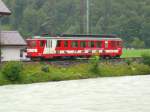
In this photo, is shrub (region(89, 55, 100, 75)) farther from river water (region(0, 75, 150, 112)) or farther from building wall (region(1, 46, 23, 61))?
building wall (region(1, 46, 23, 61))

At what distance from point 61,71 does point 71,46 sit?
278 inches

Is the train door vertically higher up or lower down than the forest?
lower down

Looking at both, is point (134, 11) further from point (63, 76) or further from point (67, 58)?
point (63, 76)

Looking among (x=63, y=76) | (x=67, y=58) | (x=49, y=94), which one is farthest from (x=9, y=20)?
(x=49, y=94)

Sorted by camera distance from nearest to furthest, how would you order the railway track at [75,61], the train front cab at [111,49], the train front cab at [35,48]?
the railway track at [75,61] < the train front cab at [35,48] < the train front cab at [111,49]

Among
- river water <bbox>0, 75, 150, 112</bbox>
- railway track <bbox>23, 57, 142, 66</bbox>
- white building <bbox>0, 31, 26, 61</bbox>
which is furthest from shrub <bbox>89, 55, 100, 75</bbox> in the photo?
white building <bbox>0, 31, 26, 61</bbox>

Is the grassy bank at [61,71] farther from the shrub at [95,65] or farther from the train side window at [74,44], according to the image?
the train side window at [74,44]

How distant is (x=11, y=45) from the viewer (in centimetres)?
4422

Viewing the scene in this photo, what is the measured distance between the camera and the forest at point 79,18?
105125 millimetres

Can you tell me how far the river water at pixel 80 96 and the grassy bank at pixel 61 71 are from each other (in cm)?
156

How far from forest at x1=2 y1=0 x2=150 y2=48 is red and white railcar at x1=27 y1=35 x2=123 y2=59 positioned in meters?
54.3

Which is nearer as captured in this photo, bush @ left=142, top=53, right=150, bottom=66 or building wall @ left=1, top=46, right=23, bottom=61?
building wall @ left=1, top=46, right=23, bottom=61

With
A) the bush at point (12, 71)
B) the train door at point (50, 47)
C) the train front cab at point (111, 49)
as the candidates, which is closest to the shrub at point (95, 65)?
the train door at point (50, 47)

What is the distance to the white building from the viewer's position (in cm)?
4395
